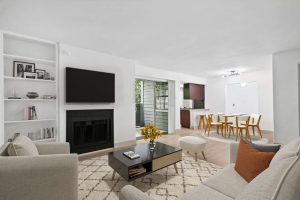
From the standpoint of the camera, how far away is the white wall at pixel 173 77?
5258mm

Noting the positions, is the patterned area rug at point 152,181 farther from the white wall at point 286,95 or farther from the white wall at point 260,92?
the white wall at point 260,92

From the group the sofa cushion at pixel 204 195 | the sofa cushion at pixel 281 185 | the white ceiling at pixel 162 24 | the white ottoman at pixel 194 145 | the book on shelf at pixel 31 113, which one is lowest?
the white ottoman at pixel 194 145

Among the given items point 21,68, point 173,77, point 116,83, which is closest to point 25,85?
point 21,68

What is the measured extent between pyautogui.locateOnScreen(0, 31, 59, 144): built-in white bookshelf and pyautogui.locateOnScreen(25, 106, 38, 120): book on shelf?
0.04m

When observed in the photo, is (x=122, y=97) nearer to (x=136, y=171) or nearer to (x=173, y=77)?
(x=136, y=171)

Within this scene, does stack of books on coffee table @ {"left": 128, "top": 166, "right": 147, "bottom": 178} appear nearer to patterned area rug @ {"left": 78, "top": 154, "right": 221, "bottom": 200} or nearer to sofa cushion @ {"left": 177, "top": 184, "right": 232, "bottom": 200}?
patterned area rug @ {"left": 78, "top": 154, "right": 221, "bottom": 200}

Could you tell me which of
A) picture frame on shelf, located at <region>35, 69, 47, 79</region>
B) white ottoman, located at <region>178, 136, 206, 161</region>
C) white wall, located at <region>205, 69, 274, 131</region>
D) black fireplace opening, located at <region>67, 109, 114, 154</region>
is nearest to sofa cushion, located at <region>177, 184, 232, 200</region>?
white ottoman, located at <region>178, 136, 206, 161</region>

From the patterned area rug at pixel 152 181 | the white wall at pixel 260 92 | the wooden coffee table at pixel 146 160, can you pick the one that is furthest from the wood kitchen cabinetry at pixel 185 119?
the wooden coffee table at pixel 146 160

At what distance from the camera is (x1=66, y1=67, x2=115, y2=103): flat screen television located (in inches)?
131

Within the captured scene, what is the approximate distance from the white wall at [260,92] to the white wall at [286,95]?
2342 millimetres

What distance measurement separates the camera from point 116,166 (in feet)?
7.06

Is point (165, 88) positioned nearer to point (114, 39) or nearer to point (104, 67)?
point (104, 67)

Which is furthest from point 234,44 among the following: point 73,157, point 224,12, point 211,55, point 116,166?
point 73,157

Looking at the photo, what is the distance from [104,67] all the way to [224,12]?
295cm
